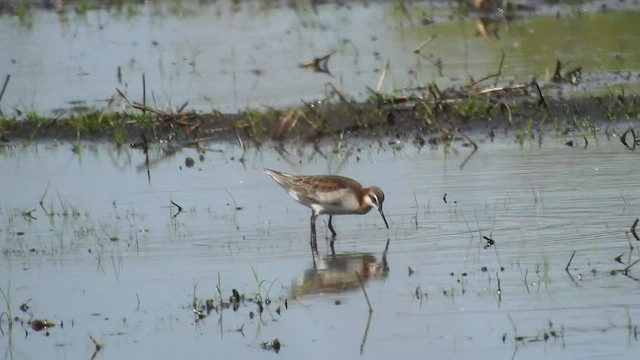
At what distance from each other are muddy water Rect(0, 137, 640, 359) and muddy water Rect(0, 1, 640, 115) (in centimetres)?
277

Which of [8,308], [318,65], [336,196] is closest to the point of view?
[8,308]

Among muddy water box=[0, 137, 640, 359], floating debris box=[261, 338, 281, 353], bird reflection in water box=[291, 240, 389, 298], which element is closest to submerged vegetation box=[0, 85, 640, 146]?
muddy water box=[0, 137, 640, 359]

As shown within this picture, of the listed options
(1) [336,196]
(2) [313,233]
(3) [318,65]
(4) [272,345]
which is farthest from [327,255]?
(3) [318,65]

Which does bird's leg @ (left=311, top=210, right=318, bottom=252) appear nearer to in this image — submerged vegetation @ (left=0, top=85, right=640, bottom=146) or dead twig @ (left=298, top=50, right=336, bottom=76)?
submerged vegetation @ (left=0, top=85, right=640, bottom=146)

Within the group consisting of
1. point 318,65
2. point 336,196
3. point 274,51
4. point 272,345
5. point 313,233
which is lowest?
point 272,345

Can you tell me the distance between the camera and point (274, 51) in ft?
66.2

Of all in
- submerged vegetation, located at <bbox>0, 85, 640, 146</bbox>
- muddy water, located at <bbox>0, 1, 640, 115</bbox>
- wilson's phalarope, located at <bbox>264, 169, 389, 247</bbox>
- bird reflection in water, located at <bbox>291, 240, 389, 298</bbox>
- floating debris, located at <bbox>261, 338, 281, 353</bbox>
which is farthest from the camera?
muddy water, located at <bbox>0, 1, 640, 115</bbox>

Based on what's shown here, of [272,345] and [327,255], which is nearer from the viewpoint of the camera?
[272,345]

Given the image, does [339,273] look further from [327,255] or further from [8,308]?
[8,308]

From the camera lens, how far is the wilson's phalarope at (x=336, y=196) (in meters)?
11.4

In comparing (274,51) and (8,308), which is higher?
(274,51)

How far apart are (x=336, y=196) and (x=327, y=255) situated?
0.92m

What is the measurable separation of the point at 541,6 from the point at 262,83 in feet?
22.5

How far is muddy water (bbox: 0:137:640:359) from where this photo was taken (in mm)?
8562
